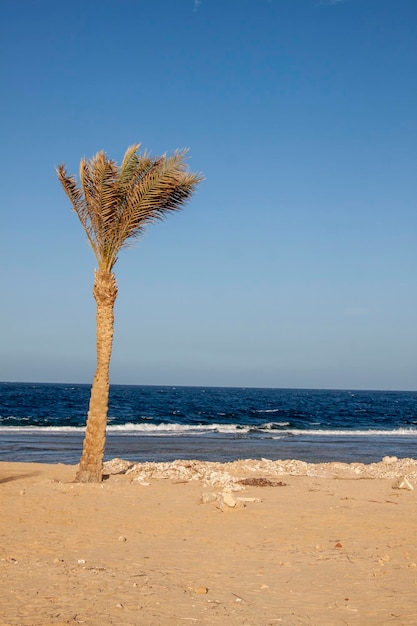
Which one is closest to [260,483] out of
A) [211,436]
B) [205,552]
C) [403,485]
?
[403,485]

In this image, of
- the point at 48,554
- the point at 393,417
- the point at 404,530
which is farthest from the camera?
the point at 393,417

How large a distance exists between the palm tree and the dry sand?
152cm

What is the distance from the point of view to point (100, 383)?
→ 14039 millimetres

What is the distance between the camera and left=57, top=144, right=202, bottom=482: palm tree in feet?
45.3

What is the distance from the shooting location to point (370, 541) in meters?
8.98

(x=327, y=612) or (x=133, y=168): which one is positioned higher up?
(x=133, y=168)

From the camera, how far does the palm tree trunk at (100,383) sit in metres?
14.0

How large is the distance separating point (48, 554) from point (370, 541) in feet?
15.3

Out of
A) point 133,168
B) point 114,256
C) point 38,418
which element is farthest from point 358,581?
point 38,418

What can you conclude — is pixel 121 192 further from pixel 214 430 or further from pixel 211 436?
pixel 214 430

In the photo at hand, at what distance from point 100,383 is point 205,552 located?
6.41 m

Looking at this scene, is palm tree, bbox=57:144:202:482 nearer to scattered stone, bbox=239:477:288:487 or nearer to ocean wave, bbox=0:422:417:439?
scattered stone, bbox=239:477:288:487

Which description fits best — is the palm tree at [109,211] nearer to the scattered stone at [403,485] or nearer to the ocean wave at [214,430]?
the scattered stone at [403,485]

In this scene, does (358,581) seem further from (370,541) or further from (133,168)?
(133,168)
